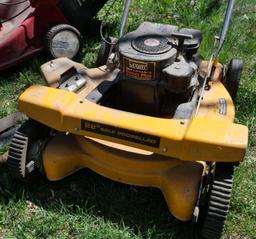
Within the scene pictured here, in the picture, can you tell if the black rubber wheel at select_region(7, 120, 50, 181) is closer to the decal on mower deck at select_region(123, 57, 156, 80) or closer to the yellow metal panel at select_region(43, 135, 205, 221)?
the yellow metal panel at select_region(43, 135, 205, 221)

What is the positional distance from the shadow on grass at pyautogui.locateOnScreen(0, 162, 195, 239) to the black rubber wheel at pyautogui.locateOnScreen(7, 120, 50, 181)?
9 cm

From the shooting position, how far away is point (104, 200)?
6.64ft

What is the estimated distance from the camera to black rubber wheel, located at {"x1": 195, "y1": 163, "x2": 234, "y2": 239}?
5.69 feet

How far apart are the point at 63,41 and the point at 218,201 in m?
1.45

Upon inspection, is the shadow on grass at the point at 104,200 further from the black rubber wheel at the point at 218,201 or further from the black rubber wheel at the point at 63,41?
the black rubber wheel at the point at 63,41

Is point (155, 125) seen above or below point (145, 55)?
below

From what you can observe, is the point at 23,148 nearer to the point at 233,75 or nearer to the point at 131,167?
the point at 131,167

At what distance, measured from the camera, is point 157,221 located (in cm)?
194

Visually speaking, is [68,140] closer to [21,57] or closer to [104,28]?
[21,57]

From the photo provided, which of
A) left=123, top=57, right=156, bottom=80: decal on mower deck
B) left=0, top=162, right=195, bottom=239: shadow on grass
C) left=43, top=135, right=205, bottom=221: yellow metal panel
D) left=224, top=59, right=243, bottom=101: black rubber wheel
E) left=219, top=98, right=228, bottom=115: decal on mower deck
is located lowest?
left=0, top=162, right=195, bottom=239: shadow on grass

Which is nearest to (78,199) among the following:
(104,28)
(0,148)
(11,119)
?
(0,148)

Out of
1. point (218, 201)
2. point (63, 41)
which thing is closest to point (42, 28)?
point (63, 41)

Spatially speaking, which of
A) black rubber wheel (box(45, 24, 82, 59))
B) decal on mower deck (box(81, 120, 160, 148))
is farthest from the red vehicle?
decal on mower deck (box(81, 120, 160, 148))

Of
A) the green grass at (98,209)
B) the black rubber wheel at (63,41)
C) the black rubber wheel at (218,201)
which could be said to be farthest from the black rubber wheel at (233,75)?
the black rubber wheel at (63,41)
